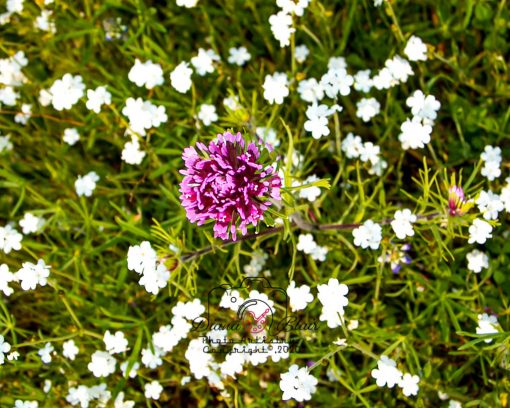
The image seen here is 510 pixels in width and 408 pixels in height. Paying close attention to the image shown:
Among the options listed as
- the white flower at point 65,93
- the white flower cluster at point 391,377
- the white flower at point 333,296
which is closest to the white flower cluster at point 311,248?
the white flower at point 333,296

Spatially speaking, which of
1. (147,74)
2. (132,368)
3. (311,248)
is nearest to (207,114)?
(147,74)

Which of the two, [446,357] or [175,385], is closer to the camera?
[446,357]

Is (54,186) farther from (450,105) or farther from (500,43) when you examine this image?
(500,43)

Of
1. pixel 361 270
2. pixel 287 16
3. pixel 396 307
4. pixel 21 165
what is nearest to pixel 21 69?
pixel 21 165

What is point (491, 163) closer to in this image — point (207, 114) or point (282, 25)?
point (282, 25)

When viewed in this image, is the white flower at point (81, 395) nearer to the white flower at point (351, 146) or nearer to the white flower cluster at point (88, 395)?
the white flower cluster at point (88, 395)
